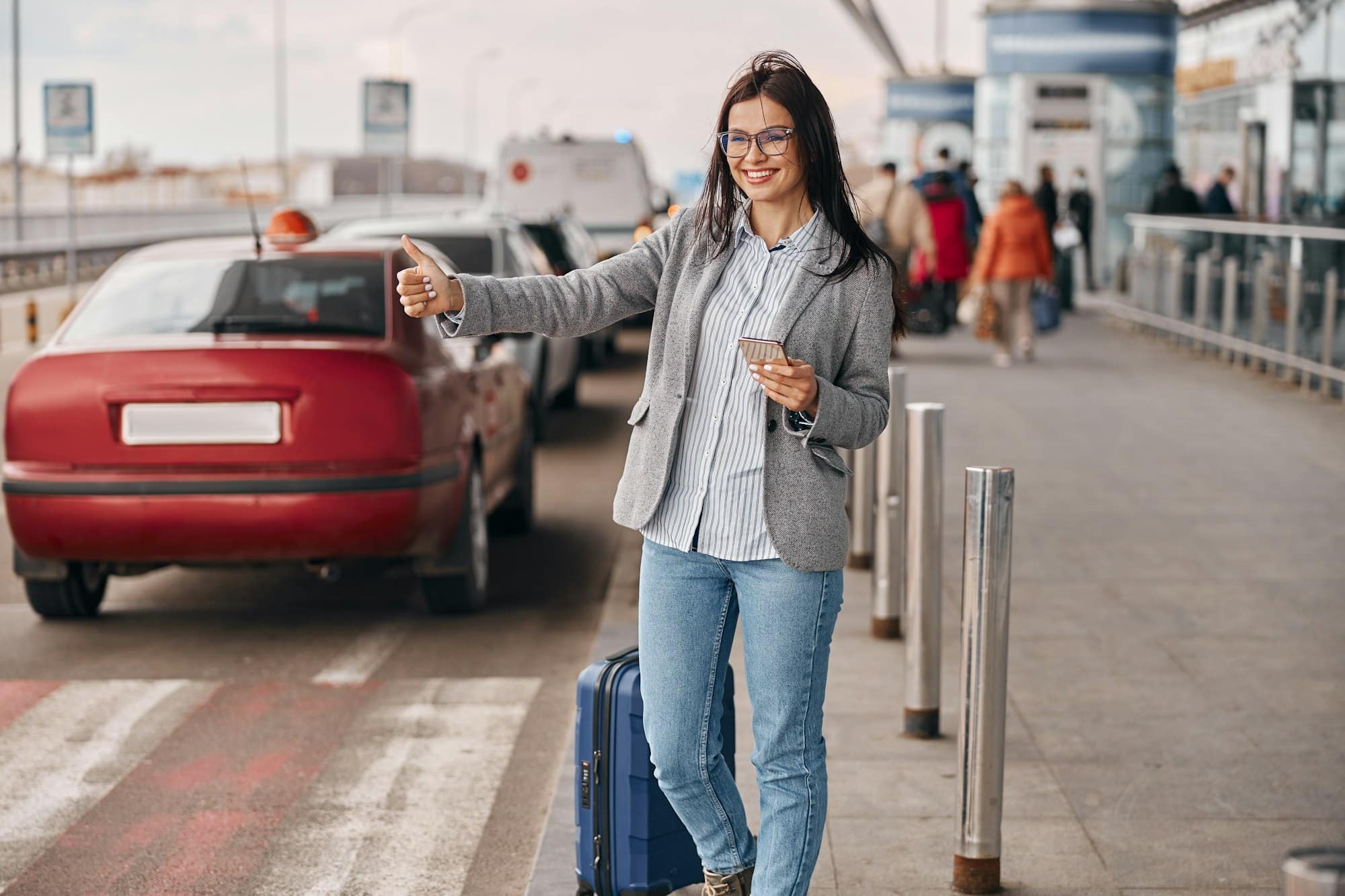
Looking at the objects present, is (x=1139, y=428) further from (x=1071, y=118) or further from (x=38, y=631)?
(x=1071, y=118)

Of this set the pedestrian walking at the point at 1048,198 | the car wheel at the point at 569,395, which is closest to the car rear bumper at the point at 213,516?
the car wheel at the point at 569,395

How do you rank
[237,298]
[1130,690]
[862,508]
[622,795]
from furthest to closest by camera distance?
[862,508] → [237,298] → [1130,690] → [622,795]

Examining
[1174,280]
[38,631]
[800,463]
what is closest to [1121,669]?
[800,463]

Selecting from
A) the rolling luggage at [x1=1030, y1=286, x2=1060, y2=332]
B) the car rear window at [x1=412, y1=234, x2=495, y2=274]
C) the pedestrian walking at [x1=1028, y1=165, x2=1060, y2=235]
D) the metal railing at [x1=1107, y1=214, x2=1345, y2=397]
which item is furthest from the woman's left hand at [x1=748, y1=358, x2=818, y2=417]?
the pedestrian walking at [x1=1028, y1=165, x2=1060, y2=235]

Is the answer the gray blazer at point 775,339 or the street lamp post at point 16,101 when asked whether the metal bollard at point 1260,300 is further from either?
the street lamp post at point 16,101

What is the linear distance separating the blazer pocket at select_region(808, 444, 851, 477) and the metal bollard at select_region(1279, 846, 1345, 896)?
140 cm

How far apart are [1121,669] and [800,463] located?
324 centimetres

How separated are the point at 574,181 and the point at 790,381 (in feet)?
71.0

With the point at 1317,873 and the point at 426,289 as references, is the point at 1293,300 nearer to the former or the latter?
the point at 426,289

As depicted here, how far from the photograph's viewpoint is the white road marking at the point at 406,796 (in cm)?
442

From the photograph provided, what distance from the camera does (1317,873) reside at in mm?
1930

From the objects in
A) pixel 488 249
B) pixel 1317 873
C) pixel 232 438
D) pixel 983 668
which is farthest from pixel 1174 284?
pixel 1317 873

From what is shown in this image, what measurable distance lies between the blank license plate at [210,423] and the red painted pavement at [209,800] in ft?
2.77

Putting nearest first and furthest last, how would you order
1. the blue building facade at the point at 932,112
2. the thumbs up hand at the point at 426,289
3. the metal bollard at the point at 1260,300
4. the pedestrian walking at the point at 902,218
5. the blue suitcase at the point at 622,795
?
the thumbs up hand at the point at 426,289 → the blue suitcase at the point at 622,795 → the metal bollard at the point at 1260,300 → the pedestrian walking at the point at 902,218 → the blue building facade at the point at 932,112
